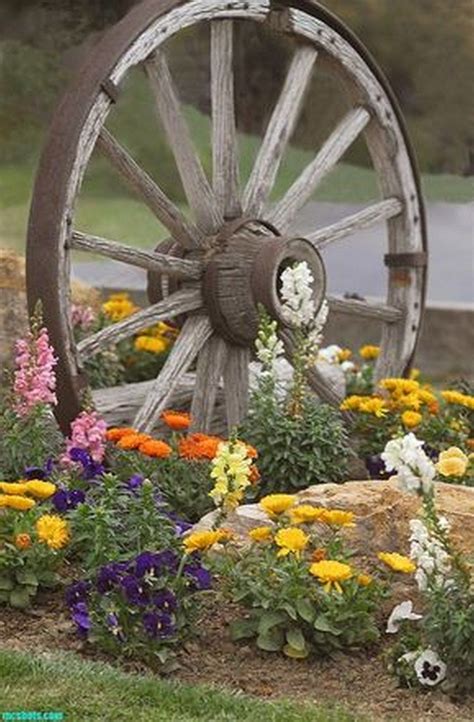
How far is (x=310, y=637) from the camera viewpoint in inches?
188

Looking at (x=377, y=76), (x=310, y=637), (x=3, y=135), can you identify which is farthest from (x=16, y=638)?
(x=3, y=135)

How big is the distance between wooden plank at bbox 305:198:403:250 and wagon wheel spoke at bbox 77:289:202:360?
78 cm

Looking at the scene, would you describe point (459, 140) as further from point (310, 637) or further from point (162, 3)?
point (310, 637)

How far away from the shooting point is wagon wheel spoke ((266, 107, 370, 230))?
7582mm

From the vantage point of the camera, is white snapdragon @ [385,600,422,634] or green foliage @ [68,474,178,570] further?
green foliage @ [68,474,178,570]

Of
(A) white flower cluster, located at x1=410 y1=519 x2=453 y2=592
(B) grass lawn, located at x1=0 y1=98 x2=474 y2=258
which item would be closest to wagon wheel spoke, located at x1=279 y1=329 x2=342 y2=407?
(A) white flower cluster, located at x1=410 y1=519 x2=453 y2=592

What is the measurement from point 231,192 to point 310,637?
9.60 feet

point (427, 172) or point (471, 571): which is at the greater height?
point (427, 172)

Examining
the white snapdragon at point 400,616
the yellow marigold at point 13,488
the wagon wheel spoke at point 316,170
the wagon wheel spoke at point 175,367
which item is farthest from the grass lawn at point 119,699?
the wagon wheel spoke at point 316,170

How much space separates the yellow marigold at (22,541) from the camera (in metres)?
5.02

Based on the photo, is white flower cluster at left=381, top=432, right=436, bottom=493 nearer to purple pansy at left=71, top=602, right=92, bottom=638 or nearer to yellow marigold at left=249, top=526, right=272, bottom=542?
yellow marigold at left=249, top=526, right=272, bottom=542

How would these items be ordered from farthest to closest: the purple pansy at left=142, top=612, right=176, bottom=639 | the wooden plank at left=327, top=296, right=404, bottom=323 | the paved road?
the paved road, the wooden plank at left=327, top=296, right=404, bottom=323, the purple pansy at left=142, top=612, right=176, bottom=639

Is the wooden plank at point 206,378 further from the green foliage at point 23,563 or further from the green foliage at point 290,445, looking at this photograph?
the green foliage at point 23,563

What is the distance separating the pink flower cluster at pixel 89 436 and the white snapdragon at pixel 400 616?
1.36 metres
